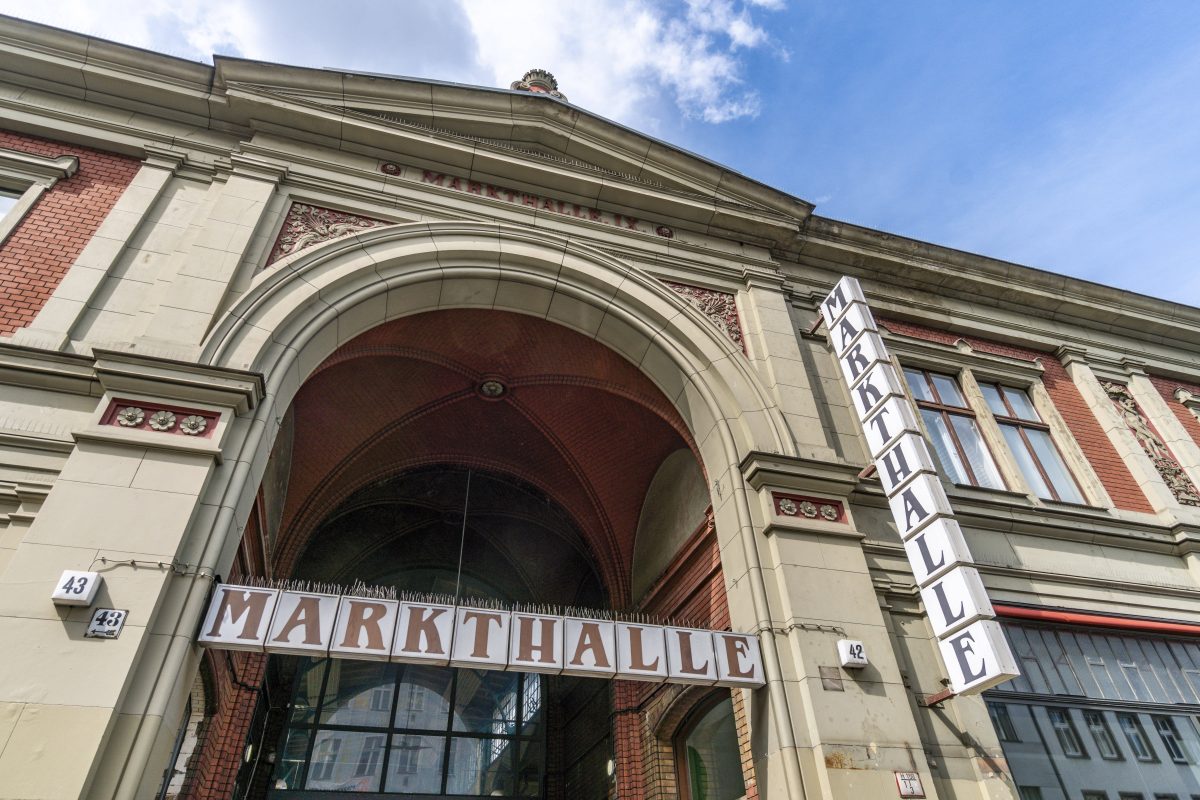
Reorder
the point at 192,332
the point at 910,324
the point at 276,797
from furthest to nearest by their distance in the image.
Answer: the point at 910,324 < the point at 276,797 < the point at 192,332

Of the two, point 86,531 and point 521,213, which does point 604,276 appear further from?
point 86,531

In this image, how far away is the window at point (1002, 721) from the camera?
727cm

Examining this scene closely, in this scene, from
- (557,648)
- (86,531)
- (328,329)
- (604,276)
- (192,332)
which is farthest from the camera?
(604,276)

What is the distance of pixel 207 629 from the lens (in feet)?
17.7

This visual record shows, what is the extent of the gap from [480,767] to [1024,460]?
32.6 ft

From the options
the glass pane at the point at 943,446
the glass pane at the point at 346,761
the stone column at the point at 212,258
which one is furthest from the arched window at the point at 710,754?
the stone column at the point at 212,258

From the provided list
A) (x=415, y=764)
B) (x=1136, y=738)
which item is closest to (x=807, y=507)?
(x=1136, y=738)

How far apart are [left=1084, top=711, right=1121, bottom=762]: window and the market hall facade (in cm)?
4

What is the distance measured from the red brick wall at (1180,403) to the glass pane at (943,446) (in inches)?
204

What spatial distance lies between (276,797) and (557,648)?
7103 millimetres

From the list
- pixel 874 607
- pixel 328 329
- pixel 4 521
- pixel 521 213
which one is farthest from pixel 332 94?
pixel 874 607

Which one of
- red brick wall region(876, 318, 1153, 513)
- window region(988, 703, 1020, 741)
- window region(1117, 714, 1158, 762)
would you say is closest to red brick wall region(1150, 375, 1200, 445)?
red brick wall region(876, 318, 1153, 513)

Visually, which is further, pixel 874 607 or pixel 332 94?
pixel 332 94

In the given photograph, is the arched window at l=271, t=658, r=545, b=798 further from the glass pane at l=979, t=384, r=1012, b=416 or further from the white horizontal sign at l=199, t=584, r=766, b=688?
the glass pane at l=979, t=384, r=1012, b=416
